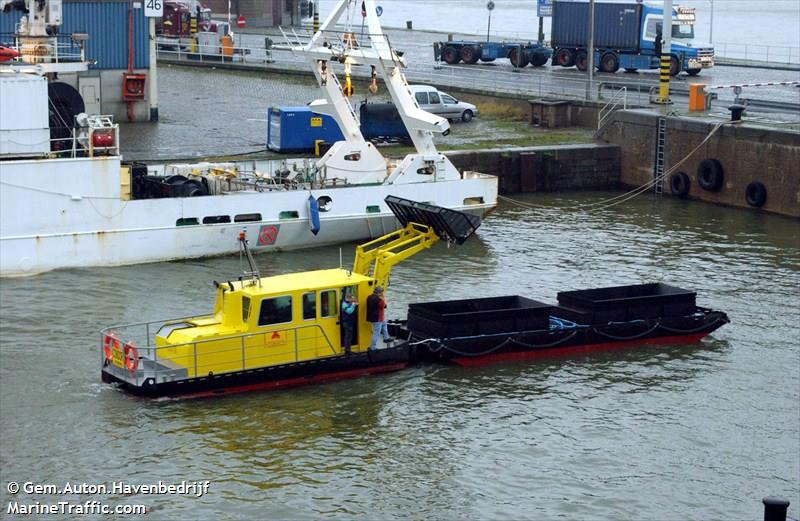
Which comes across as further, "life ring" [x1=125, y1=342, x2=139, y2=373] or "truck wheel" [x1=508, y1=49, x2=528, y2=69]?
"truck wheel" [x1=508, y1=49, x2=528, y2=69]

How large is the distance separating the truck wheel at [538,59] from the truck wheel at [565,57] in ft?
2.57

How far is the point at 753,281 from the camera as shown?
29.3 metres

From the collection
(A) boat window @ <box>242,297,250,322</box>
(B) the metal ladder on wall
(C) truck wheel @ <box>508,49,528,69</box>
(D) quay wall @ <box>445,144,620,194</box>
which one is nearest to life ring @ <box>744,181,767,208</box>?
(B) the metal ladder on wall

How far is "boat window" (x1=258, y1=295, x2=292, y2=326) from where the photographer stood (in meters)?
21.3

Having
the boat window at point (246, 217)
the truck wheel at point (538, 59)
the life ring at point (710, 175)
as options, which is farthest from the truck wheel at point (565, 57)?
the boat window at point (246, 217)

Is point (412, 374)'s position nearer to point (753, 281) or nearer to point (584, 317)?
point (584, 317)

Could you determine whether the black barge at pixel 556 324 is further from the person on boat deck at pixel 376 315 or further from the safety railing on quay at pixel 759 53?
the safety railing on quay at pixel 759 53

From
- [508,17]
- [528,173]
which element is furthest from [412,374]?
[508,17]

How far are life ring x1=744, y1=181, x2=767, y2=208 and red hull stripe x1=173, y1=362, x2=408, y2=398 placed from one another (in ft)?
59.9

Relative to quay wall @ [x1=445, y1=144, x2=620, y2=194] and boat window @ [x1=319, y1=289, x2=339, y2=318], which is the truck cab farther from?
boat window @ [x1=319, y1=289, x2=339, y2=318]

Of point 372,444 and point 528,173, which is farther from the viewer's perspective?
point 528,173

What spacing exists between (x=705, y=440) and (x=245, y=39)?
53988 millimetres

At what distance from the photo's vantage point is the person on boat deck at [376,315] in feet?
71.3

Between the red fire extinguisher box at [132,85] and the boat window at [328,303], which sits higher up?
the red fire extinguisher box at [132,85]
